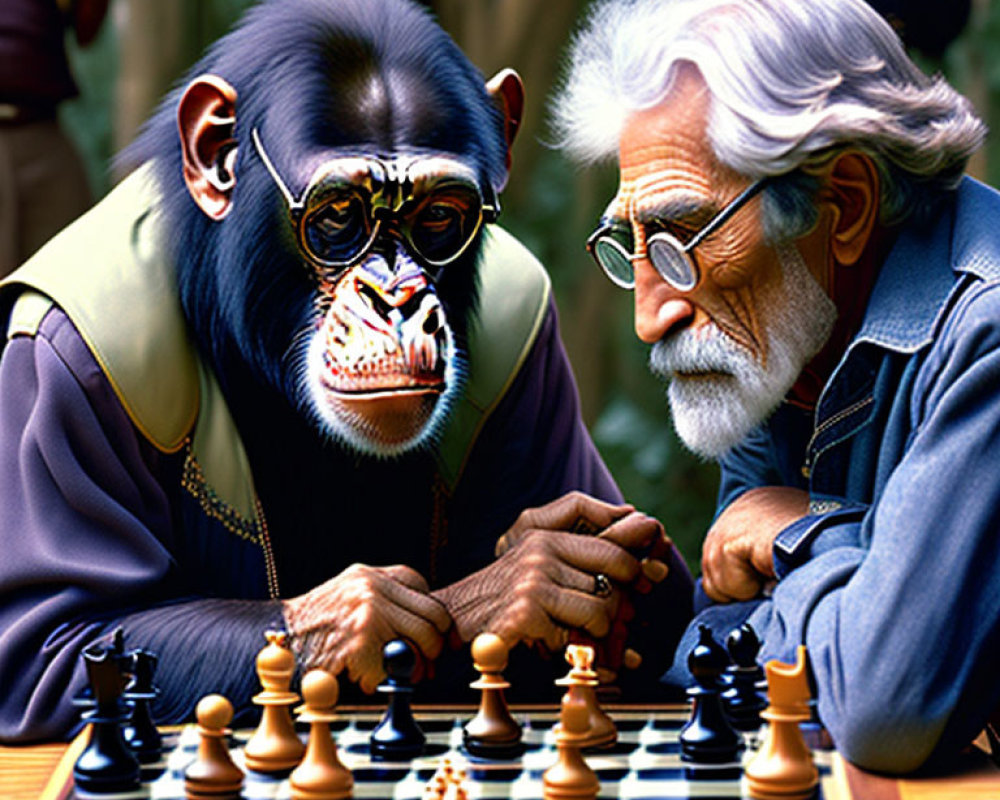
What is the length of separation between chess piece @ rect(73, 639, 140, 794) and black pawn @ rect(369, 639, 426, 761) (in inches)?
12.1

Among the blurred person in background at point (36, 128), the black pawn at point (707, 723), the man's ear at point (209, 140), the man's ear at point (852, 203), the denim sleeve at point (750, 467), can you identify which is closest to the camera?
the black pawn at point (707, 723)

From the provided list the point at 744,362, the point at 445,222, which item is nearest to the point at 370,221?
the point at 445,222

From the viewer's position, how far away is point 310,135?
2.63 meters

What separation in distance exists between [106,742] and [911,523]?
0.99 meters

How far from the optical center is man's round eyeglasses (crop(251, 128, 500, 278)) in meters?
2.59

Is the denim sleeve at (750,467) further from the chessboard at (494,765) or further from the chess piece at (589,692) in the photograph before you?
the chess piece at (589,692)

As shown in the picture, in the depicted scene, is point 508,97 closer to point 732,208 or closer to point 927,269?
point 732,208

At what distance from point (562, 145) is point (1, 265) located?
2.43 metres

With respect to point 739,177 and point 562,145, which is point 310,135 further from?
point 739,177

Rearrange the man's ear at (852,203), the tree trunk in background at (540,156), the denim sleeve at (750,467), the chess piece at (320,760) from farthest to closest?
the tree trunk in background at (540,156)
the denim sleeve at (750,467)
the man's ear at (852,203)
the chess piece at (320,760)

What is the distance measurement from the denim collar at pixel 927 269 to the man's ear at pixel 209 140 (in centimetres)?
96

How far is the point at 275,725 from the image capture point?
2293mm

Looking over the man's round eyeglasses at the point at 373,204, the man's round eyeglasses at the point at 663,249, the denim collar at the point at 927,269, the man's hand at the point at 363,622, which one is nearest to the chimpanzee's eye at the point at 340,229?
the man's round eyeglasses at the point at 373,204

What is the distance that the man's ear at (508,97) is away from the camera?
288 cm
